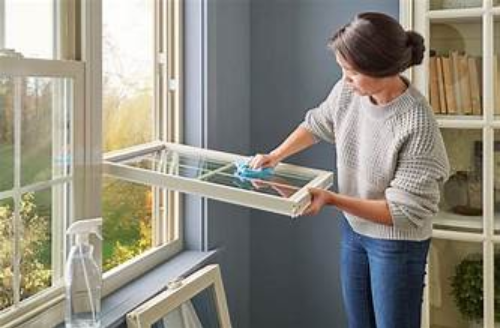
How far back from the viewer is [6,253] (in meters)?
1.37

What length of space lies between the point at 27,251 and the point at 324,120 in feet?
3.18

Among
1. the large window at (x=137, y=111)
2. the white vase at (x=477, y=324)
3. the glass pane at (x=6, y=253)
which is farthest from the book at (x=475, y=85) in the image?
the glass pane at (x=6, y=253)

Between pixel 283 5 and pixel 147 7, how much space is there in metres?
0.67

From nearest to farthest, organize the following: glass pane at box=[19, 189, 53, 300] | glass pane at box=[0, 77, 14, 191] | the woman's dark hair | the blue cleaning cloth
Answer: glass pane at box=[0, 77, 14, 191] < glass pane at box=[19, 189, 53, 300] < the woman's dark hair < the blue cleaning cloth

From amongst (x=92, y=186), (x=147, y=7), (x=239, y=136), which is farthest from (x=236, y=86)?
(x=92, y=186)

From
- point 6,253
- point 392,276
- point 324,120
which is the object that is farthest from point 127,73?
point 392,276

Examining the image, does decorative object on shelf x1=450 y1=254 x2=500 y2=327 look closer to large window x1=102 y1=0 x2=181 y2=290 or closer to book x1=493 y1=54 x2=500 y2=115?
book x1=493 y1=54 x2=500 y2=115

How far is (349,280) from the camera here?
6.08 feet

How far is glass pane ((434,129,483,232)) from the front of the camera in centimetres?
A: 216

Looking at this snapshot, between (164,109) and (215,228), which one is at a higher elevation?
(164,109)

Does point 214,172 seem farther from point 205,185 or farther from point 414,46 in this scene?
point 414,46

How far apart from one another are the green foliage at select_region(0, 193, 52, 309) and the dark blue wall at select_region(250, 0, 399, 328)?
119 cm

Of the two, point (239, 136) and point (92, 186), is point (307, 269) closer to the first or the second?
point (239, 136)

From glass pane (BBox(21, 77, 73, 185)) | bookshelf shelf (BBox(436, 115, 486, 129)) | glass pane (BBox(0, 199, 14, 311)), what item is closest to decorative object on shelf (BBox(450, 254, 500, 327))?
bookshelf shelf (BBox(436, 115, 486, 129))
